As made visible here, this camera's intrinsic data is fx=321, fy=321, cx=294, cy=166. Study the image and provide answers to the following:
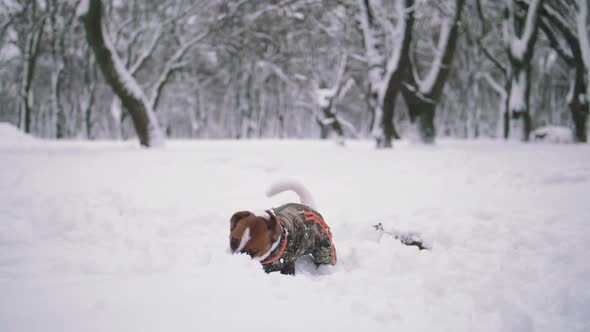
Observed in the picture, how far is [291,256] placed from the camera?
7.39 ft

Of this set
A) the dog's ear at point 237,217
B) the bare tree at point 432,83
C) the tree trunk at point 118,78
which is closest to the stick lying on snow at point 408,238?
the dog's ear at point 237,217

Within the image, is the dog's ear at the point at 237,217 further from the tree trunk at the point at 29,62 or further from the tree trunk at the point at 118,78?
the tree trunk at the point at 29,62

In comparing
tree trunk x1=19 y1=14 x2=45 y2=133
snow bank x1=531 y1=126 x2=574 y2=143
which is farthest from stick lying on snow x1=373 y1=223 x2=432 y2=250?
tree trunk x1=19 y1=14 x2=45 y2=133

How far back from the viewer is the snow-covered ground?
5.11ft

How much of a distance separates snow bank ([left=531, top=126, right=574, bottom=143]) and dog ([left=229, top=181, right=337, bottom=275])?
13029 mm

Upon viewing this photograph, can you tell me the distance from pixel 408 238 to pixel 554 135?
1247 cm

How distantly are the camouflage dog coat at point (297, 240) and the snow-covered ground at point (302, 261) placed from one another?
16 centimetres

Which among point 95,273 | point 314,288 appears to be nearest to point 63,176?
point 95,273

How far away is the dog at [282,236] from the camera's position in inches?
77.4

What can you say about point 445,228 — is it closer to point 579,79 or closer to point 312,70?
point 579,79

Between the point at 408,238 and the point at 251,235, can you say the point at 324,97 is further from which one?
the point at 251,235

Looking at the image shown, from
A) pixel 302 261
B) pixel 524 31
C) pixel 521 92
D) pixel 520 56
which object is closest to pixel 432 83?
pixel 521 92

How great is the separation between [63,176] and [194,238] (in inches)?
135

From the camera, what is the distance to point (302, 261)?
276 cm
